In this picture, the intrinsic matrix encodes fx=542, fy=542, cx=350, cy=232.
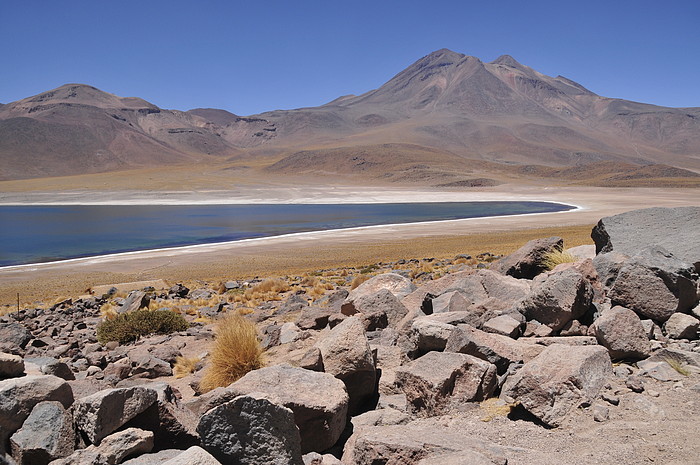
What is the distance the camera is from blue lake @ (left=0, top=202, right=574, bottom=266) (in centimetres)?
3588

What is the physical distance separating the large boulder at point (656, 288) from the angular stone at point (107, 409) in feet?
16.6

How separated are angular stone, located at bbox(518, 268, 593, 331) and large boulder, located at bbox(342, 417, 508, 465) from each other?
7.45 feet

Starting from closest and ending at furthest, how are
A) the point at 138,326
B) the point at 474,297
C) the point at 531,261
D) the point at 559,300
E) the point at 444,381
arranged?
the point at 444,381, the point at 559,300, the point at 474,297, the point at 531,261, the point at 138,326

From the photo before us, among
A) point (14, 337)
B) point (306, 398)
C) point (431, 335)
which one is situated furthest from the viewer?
point (14, 337)

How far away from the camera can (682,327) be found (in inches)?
225

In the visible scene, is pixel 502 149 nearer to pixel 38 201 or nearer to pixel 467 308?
pixel 38 201

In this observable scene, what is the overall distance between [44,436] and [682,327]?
5920 mm

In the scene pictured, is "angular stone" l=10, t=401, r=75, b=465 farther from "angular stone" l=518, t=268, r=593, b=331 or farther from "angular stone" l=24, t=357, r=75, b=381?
"angular stone" l=518, t=268, r=593, b=331

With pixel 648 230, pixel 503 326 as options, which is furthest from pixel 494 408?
Result: pixel 648 230

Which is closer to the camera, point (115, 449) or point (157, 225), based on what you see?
point (115, 449)

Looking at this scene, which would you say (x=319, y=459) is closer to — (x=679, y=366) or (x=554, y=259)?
(x=679, y=366)

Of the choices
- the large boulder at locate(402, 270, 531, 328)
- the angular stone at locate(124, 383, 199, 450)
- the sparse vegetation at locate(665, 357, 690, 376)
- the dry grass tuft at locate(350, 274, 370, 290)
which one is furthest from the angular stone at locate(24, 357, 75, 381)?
the dry grass tuft at locate(350, 274, 370, 290)

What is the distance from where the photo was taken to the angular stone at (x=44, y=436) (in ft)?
11.3

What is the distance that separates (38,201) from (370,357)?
9889cm
